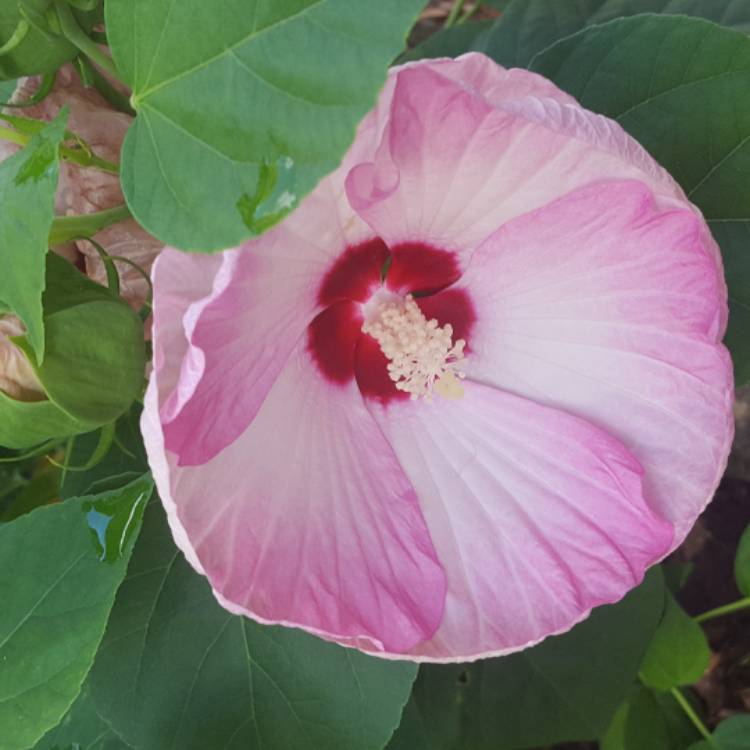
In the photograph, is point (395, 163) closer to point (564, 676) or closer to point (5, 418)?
point (5, 418)

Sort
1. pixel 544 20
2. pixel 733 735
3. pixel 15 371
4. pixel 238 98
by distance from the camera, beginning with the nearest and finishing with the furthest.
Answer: pixel 238 98 < pixel 15 371 < pixel 544 20 < pixel 733 735

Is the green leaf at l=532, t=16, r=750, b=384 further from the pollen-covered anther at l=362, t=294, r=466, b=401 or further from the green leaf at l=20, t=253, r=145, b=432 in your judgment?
the green leaf at l=20, t=253, r=145, b=432

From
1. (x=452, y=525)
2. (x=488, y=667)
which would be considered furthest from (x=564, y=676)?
(x=452, y=525)

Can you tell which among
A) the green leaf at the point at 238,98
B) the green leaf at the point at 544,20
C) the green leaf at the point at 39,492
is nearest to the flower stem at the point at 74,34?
the green leaf at the point at 238,98

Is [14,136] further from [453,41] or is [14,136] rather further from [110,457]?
[453,41]

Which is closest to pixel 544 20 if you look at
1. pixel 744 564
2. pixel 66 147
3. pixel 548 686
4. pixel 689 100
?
pixel 689 100

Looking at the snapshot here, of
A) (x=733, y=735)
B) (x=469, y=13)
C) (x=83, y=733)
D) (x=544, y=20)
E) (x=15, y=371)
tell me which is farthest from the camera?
(x=469, y=13)
